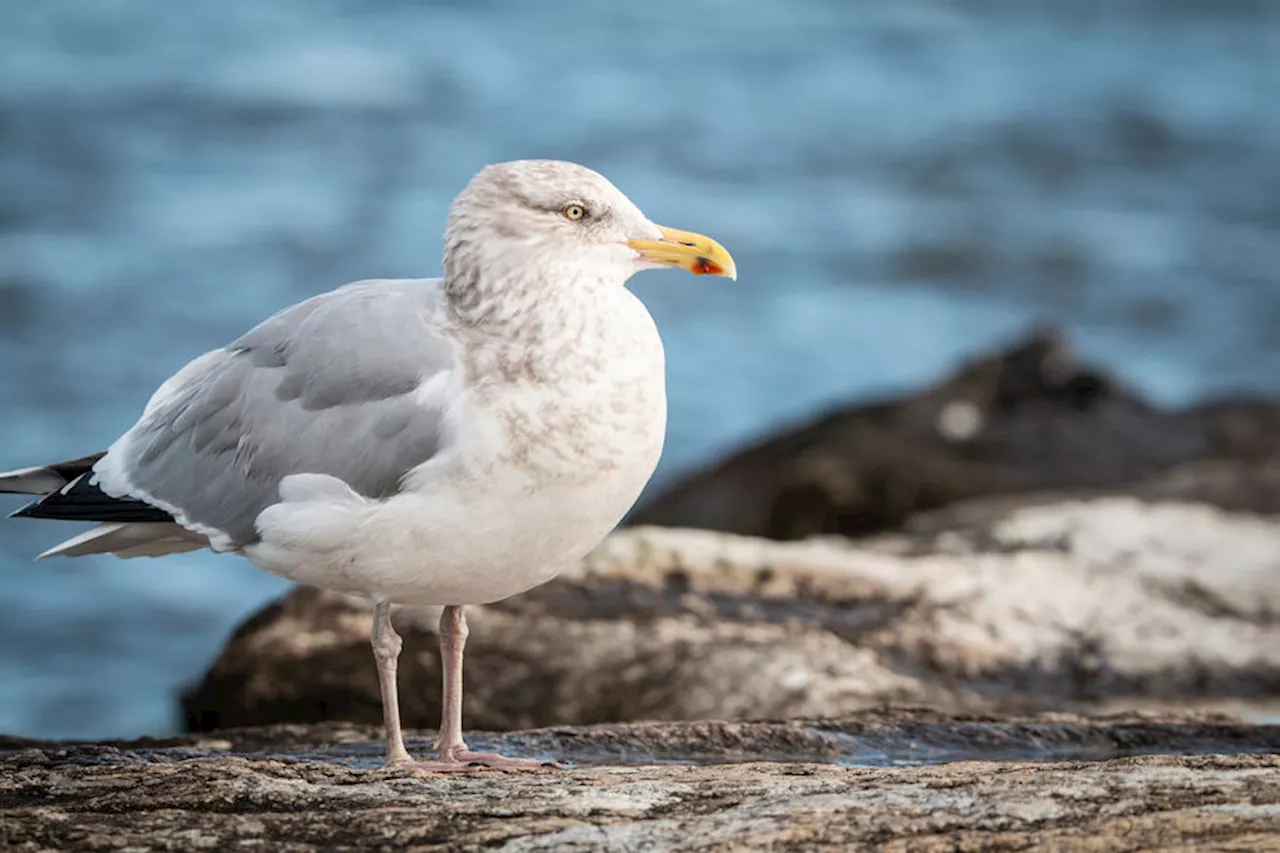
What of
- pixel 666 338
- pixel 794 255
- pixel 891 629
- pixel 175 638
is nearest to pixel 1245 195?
pixel 794 255

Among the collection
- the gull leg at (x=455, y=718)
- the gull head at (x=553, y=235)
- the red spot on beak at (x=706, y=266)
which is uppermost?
the gull head at (x=553, y=235)

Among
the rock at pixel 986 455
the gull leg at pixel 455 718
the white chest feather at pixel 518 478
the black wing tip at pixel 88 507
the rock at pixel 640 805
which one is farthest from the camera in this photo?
the rock at pixel 986 455

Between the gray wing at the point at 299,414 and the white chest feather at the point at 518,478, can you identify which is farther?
the gray wing at the point at 299,414

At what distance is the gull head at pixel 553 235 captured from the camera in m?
5.11

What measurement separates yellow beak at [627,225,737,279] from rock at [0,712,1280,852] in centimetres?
134

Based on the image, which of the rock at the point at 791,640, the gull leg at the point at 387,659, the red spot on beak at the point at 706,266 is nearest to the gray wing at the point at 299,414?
the gull leg at the point at 387,659

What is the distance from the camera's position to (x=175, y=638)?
497 inches

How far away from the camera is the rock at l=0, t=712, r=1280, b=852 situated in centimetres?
399

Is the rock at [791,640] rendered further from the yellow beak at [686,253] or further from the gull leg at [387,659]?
the yellow beak at [686,253]

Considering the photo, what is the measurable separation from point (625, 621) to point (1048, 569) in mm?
1831

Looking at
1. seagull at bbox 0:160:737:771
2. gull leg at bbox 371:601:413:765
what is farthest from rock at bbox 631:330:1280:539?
gull leg at bbox 371:601:413:765

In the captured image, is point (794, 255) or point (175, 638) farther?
point (794, 255)

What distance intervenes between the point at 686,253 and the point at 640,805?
1576 millimetres

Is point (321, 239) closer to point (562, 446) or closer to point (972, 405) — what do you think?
point (972, 405)
